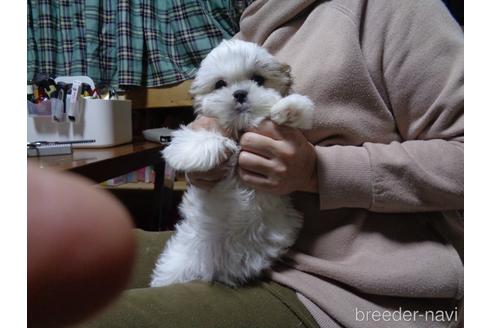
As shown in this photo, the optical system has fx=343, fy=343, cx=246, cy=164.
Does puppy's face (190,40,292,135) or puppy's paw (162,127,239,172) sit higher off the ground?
puppy's face (190,40,292,135)

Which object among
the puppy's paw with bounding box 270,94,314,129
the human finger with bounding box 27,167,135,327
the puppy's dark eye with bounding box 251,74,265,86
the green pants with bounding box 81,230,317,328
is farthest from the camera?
the puppy's dark eye with bounding box 251,74,265,86

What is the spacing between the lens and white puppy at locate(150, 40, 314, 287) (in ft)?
2.12

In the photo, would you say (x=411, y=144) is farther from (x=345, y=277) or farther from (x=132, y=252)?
(x=132, y=252)

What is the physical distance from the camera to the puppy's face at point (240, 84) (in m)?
0.67

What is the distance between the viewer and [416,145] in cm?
63

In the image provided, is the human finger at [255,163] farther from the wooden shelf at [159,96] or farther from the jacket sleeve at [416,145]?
the wooden shelf at [159,96]

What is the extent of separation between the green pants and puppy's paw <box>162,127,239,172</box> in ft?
0.53

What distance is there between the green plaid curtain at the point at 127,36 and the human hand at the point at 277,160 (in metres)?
1.09

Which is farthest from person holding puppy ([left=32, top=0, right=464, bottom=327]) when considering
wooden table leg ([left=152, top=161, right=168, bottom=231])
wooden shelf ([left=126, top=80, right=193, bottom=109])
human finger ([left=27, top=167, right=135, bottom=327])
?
wooden shelf ([left=126, top=80, right=193, bottom=109])

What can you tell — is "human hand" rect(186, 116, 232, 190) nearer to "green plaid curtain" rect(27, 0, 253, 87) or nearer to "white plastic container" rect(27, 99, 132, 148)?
"white plastic container" rect(27, 99, 132, 148)

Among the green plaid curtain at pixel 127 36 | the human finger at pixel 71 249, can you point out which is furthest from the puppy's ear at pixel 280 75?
the green plaid curtain at pixel 127 36

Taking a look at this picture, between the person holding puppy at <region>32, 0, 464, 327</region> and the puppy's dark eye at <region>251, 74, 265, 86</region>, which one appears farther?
the puppy's dark eye at <region>251, 74, 265, 86</region>
